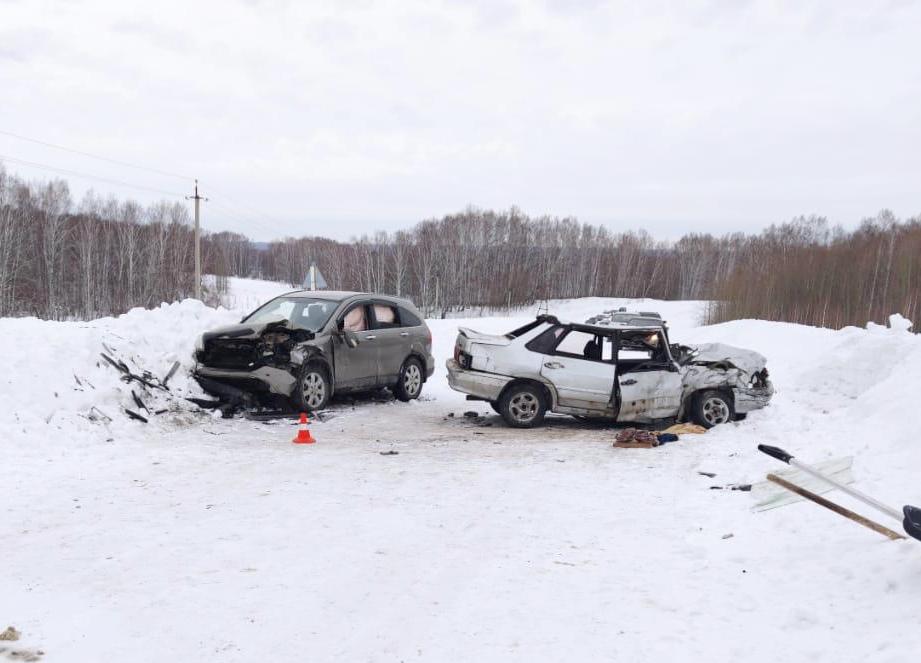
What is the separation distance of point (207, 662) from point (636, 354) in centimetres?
831

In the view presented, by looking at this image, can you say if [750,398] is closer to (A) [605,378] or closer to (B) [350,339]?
(A) [605,378]

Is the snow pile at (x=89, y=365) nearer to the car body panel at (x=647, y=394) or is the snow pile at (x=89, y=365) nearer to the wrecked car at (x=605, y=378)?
the wrecked car at (x=605, y=378)

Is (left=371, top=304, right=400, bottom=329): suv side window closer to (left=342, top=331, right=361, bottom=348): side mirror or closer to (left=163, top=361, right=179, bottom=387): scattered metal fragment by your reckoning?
(left=342, top=331, right=361, bottom=348): side mirror

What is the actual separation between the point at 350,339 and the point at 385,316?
134cm

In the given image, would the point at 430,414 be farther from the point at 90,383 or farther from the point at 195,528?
the point at 195,528

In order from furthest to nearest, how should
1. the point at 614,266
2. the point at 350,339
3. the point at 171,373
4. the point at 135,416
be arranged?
the point at 614,266, the point at 350,339, the point at 171,373, the point at 135,416

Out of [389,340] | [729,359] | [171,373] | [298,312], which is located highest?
[298,312]

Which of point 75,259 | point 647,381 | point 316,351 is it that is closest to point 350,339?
point 316,351

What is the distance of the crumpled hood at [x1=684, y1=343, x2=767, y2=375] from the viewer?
1060cm

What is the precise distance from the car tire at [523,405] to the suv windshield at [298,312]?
328 centimetres

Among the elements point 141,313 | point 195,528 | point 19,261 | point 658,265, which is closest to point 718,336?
point 141,313

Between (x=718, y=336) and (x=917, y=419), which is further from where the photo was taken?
(x=718, y=336)

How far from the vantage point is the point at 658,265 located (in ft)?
337

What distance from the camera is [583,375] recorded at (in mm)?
10469
